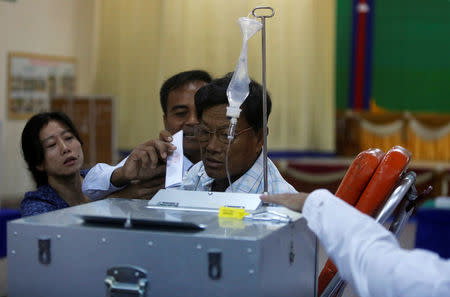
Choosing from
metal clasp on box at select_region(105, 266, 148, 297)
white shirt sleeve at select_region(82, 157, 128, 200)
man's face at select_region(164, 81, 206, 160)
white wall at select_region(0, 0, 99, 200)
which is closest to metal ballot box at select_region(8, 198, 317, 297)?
metal clasp on box at select_region(105, 266, 148, 297)

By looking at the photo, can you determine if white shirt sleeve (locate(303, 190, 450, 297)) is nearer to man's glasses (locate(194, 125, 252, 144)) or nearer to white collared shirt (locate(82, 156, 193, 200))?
man's glasses (locate(194, 125, 252, 144))

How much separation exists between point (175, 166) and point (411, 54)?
25.8 feet

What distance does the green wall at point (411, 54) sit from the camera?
29.4 feet

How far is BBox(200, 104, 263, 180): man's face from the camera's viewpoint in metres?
1.92

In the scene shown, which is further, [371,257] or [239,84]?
[239,84]

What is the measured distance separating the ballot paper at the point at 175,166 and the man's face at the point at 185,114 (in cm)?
64

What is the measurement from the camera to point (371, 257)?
4.57ft

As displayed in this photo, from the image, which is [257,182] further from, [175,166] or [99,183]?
[99,183]

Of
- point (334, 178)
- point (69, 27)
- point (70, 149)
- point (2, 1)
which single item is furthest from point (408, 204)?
point (69, 27)

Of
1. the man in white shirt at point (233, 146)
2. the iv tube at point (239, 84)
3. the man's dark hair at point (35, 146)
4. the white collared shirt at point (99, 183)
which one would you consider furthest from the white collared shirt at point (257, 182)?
the man's dark hair at point (35, 146)

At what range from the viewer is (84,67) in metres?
9.05

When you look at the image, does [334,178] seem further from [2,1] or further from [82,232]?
[82,232]

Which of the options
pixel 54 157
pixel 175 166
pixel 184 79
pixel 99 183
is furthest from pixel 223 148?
pixel 54 157

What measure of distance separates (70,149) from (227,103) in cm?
93
